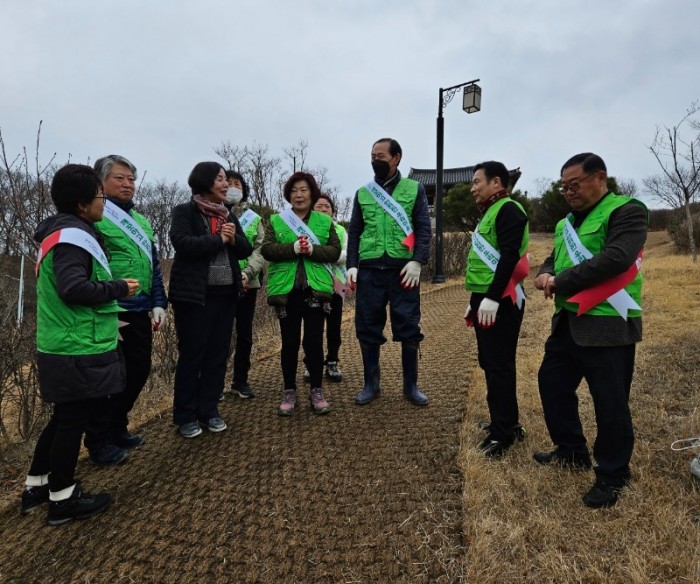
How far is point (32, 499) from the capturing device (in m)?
2.12

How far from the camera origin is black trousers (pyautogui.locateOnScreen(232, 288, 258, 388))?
11.8 ft

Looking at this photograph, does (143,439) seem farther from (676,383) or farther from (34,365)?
(676,383)

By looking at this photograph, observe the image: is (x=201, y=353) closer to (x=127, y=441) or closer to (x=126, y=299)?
(x=126, y=299)

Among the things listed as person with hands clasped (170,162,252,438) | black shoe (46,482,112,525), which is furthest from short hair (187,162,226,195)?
black shoe (46,482,112,525)

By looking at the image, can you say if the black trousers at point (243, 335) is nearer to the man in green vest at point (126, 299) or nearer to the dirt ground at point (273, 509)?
the dirt ground at point (273, 509)

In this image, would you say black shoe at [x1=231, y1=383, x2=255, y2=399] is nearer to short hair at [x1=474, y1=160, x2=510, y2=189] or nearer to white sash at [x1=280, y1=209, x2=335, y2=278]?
white sash at [x1=280, y1=209, x2=335, y2=278]

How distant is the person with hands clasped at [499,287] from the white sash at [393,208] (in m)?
0.66

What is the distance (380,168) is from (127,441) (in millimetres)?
2520

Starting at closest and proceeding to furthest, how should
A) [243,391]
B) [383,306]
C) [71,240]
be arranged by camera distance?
[71,240]
[383,306]
[243,391]

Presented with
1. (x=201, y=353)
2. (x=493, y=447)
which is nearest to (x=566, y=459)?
(x=493, y=447)

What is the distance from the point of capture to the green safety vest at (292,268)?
302cm

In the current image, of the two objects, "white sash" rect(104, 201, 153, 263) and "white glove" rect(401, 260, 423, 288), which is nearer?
"white sash" rect(104, 201, 153, 263)

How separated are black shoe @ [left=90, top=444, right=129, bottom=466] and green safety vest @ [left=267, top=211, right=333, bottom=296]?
4.29 ft

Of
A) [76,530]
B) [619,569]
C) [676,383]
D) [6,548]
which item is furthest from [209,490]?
[676,383]
